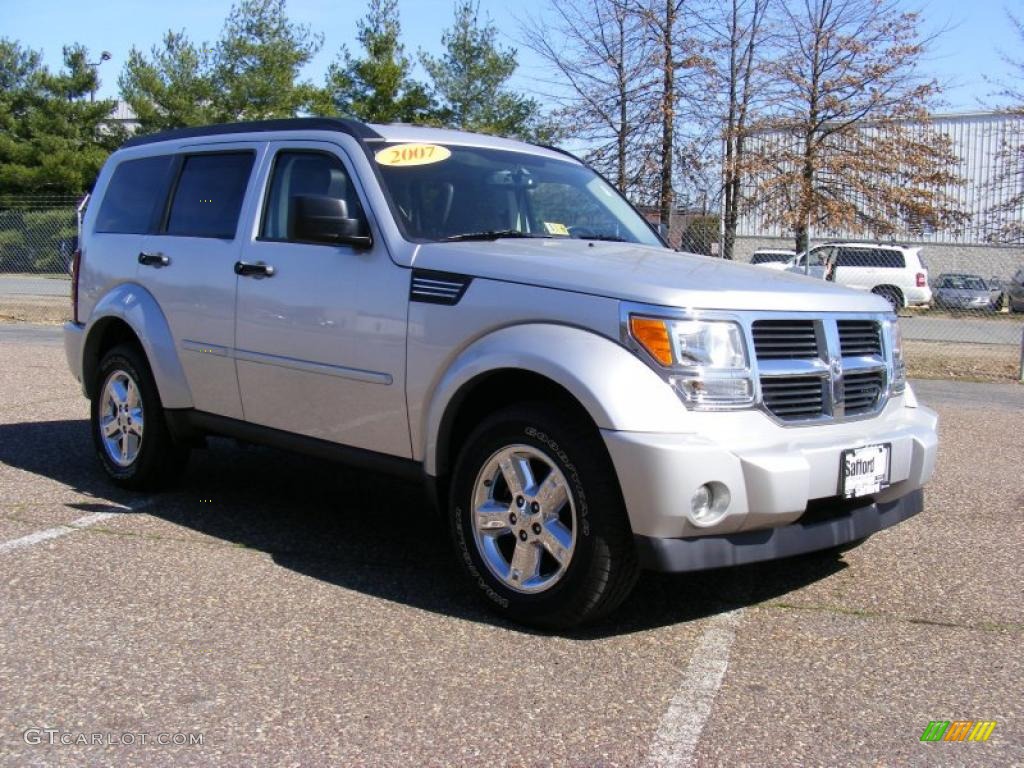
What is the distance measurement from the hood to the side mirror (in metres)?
0.33

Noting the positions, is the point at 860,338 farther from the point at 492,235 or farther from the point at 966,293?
the point at 966,293

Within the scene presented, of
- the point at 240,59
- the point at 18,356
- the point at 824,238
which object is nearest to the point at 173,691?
the point at 18,356

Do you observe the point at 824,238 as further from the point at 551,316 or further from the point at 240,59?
the point at 551,316

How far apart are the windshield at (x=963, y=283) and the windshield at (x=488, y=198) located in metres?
23.5

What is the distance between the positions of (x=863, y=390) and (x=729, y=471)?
37.1 inches

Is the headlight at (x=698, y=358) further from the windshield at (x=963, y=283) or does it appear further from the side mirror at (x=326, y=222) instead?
the windshield at (x=963, y=283)

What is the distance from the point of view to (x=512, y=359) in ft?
13.4

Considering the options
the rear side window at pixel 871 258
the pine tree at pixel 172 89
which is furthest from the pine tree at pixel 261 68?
the rear side window at pixel 871 258

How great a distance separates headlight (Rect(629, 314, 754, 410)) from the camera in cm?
382

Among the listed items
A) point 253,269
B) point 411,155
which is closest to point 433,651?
point 253,269

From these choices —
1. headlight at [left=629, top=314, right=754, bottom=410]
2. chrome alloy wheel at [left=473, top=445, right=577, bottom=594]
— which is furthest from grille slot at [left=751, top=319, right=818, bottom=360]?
chrome alloy wheel at [left=473, top=445, right=577, bottom=594]

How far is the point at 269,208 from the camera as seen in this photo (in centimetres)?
537

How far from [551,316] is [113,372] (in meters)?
3.20

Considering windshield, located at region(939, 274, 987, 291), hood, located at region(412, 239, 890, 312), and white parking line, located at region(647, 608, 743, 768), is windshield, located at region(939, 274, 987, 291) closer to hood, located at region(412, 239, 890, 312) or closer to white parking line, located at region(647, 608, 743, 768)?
hood, located at region(412, 239, 890, 312)
